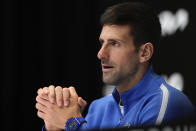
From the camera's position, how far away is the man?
0.96 m

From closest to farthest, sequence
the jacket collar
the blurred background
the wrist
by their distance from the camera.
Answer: the wrist < the jacket collar < the blurred background

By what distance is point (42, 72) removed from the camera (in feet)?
8.09

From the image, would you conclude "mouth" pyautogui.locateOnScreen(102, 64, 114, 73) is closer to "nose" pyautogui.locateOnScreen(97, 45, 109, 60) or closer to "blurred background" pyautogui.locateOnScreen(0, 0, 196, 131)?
"nose" pyautogui.locateOnScreen(97, 45, 109, 60)

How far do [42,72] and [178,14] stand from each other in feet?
3.86

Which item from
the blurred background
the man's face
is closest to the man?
the man's face

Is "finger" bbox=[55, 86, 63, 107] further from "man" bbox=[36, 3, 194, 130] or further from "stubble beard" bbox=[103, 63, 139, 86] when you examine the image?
"stubble beard" bbox=[103, 63, 139, 86]

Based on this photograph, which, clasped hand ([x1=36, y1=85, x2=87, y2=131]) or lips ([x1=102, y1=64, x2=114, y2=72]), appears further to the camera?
lips ([x1=102, y1=64, x2=114, y2=72])

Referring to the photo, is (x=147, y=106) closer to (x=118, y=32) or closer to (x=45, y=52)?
(x=118, y=32)

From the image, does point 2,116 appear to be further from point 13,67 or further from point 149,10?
point 149,10

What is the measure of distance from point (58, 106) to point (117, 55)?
0.96 ft

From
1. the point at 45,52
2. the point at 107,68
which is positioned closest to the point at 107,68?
the point at 107,68

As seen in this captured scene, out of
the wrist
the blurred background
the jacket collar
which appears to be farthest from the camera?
the blurred background

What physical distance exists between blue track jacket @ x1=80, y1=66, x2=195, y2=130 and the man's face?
0.06m

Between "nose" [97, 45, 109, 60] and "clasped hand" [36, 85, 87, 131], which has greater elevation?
"nose" [97, 45, 109, 60]
